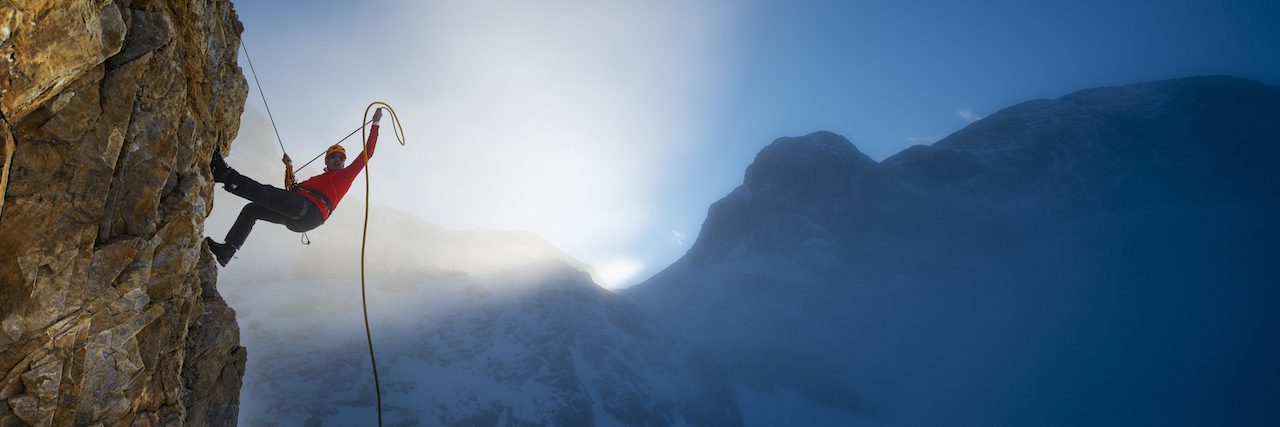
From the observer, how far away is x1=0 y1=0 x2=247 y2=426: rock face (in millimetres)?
3012

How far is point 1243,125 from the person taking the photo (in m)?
100

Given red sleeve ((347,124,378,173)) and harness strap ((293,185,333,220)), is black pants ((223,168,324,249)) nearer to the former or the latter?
harness strap ((293,185,333,220))

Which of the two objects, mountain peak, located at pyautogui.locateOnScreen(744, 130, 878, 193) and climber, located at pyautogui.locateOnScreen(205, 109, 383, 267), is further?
mountain peak, located at pyautogui.locateOnScreen(744, 130, 878, 193)

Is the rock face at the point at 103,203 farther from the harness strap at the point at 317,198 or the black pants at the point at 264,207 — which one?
the harness strap at the point at 317,198

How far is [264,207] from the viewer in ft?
21.4

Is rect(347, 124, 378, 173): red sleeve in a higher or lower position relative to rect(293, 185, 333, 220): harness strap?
higher

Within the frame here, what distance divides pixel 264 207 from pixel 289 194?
1.29 feet

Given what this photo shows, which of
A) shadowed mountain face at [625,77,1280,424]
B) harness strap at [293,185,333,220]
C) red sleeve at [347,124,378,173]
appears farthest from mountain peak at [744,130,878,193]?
harness strap at [293,185,333,220]

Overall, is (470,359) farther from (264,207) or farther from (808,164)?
(808,164)

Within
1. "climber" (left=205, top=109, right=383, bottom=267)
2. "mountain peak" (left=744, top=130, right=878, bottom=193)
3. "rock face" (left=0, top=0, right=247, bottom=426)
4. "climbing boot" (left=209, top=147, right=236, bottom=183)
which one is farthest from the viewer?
"mountain peak" (left=744, top=130, right=878, bottom=193)

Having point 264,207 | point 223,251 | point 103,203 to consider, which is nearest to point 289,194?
point 264,207

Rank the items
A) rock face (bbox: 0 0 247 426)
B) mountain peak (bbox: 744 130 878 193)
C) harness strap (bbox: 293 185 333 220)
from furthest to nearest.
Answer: mountain peak (bbox: 744 130 878 193), harness strap (bbox: 293 185 333 220), rock face (bbox: 0 0 247 426)

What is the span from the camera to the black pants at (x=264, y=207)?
616 centimetres

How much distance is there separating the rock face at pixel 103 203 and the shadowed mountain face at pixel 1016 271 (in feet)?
→ 213
